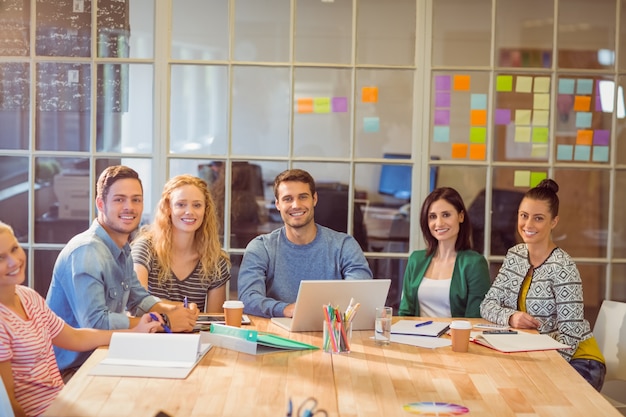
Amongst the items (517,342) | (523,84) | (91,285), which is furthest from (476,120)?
(91,285)

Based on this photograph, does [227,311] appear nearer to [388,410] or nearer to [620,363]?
[388,410]

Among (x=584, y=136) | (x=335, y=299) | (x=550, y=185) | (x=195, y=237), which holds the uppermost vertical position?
(x=584, y=136)

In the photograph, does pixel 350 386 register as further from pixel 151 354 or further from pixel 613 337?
pixel 613 337

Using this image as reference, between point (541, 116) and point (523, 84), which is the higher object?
point (523, 84)

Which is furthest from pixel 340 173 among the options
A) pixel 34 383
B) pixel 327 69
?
pixel 34 383

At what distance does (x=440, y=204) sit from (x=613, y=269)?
4.08ft

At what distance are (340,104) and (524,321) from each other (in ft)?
5.65

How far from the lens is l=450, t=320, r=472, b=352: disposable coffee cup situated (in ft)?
10.2

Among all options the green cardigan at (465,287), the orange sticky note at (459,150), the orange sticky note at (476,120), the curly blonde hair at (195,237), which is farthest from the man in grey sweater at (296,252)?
the orange sticky note at (476,120)

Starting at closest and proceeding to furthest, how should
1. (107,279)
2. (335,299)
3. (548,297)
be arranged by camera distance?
(335,299) < (107,279) < (548,297)

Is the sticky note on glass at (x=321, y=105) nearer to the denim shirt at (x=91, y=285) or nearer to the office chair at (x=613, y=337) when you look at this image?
the denim shirt at (x=91, y=285)

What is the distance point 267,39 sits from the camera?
15.7 feet

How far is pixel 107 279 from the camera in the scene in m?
3.42

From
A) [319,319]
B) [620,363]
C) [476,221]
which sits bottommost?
[620,363]
